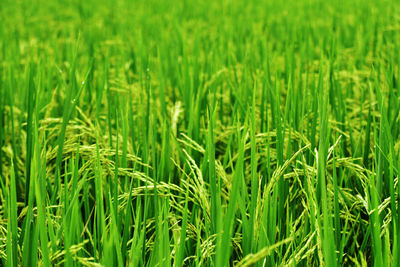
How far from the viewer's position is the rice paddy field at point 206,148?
2.94 feet

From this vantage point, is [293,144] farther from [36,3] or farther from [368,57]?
[36,3]

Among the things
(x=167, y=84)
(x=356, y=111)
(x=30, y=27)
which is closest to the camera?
(x=356, y=111)

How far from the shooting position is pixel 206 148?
1106mm

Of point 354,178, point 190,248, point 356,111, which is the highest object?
point 356,111

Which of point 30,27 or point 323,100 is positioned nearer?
point 323,100

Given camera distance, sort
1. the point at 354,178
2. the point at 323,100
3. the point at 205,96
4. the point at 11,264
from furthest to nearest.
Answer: the point at 205,96, the point at 354,178, the point at 323,100, the point at 11,264

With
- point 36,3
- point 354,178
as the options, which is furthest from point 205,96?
point 36,3

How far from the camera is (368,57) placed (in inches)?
91.4

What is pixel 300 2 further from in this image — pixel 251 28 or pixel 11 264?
pixel 11 264

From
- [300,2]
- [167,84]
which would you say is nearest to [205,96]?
[167,84]

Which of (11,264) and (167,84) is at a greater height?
(167,84)

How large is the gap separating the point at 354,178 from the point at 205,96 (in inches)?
27.6

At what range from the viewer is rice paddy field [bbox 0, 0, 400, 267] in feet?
2.94

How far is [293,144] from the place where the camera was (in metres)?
1.36
